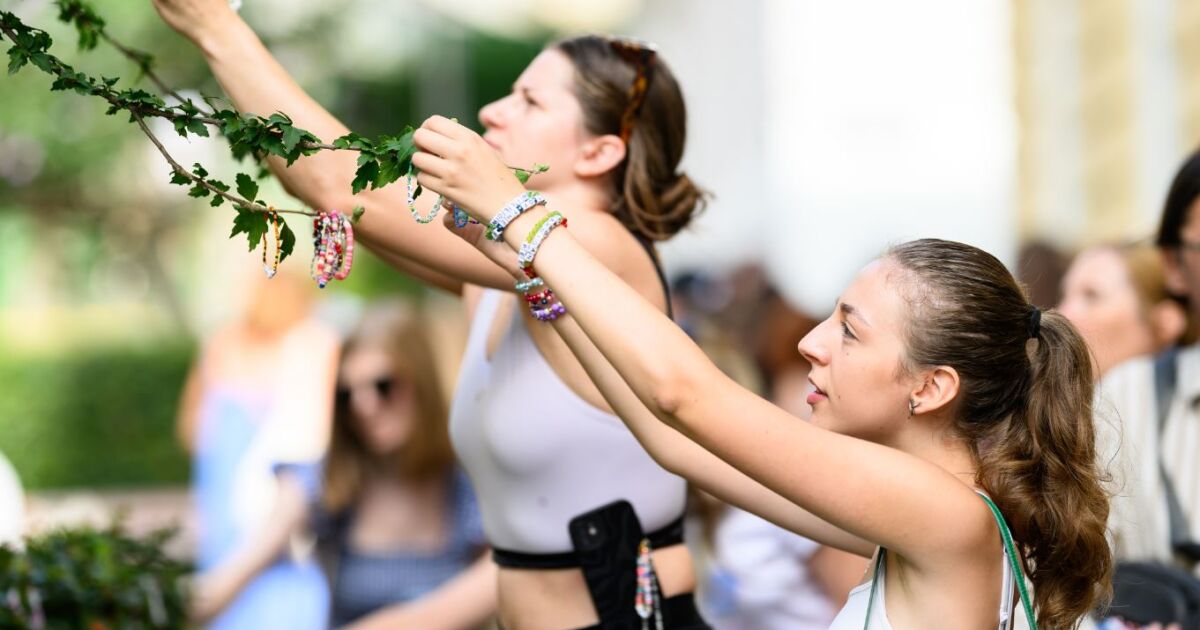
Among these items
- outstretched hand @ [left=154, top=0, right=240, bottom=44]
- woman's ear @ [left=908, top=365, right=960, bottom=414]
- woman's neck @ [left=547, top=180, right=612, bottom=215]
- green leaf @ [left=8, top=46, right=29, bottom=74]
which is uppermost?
outstretched hand @ [left=154, top=0, right=240, bottom=44]

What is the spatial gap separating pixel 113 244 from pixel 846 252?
13679 mm

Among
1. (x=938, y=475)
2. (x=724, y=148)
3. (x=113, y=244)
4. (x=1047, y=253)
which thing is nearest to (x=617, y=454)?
(x=938, y=475)

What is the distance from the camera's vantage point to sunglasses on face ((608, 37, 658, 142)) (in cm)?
304

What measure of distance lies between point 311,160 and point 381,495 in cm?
254

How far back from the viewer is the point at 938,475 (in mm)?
2225

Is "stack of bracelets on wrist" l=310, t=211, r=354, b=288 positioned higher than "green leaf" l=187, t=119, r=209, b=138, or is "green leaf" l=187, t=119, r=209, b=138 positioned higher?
"green leaf" l=187, t=119, r=209, b=138

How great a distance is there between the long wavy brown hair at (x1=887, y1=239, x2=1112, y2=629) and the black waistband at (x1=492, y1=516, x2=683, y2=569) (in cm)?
77

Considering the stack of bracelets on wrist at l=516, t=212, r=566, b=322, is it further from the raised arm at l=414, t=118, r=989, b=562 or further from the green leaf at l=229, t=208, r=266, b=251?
the green leaf at l=229, t=208, r=266, b=251

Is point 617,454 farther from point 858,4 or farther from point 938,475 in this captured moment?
point 858,4

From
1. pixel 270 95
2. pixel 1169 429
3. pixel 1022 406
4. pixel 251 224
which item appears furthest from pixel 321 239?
Answer: pixel 1169 429

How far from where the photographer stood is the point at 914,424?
2.40 meters

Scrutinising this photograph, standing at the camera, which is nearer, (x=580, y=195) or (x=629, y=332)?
(x=629, y=332)

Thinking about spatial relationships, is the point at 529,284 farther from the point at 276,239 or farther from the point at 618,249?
the point at 618,249

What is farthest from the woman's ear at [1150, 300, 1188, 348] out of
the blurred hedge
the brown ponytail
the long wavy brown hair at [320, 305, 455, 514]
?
the blurred hedge
